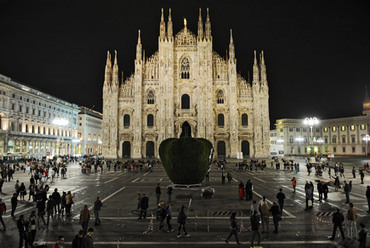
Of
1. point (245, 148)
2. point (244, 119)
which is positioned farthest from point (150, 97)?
point (245, 148)

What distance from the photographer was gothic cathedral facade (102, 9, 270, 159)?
187ft

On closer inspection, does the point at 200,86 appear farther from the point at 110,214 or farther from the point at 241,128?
the point at 110,214

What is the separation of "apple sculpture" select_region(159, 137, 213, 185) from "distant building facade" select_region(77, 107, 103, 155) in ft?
220

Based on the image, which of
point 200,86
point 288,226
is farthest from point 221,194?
point 200,86

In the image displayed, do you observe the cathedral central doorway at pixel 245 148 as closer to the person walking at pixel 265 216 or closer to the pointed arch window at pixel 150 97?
the pointed arch window at pixel 150 97

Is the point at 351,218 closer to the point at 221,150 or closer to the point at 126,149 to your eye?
the point at 221,150

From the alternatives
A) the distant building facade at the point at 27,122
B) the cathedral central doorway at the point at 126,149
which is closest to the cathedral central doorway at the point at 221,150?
the cathedral central doorway at the point at 126,149

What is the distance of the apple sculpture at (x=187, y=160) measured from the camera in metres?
21.2

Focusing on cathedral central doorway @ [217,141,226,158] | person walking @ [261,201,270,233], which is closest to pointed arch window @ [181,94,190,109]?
cathedral central doorway @ [217,141,226,158]

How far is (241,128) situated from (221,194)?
133 ft

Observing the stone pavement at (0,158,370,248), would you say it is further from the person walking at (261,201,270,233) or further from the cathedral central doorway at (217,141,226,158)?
the cathedral central doorway at (217,141,226,158)

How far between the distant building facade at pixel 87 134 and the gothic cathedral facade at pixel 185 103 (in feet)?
102

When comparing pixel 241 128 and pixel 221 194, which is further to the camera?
pixel 241 128

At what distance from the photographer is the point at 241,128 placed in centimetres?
5856
